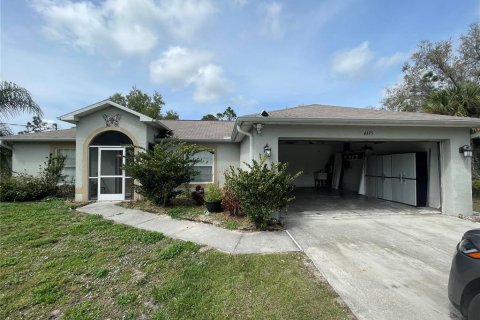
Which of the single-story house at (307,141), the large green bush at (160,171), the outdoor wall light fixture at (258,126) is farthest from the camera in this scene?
the large green bush at (160,171)

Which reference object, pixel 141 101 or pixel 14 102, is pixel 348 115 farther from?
pixel 141 101

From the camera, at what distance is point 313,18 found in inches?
355

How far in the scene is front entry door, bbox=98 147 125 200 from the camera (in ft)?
34.8

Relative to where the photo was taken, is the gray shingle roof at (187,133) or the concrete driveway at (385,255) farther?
the gray shingle roof at (187,133)

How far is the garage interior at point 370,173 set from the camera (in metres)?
9.01

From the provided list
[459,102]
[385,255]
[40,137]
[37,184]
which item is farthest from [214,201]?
[459,102]

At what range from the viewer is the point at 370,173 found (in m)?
12.5

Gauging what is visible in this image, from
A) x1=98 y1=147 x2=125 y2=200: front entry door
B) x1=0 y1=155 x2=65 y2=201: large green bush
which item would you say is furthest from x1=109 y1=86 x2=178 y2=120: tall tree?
x1=98 y1=147 x2=125 y2=200: front entry door

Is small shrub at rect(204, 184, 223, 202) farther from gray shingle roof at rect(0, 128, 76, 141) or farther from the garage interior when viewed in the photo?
gray shingle roof at rect(0, 128, 76, 141)

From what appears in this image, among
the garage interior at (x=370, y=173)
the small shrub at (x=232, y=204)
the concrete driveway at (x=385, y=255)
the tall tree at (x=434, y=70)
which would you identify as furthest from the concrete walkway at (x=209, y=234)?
the tall tree at (x=434, y=70)

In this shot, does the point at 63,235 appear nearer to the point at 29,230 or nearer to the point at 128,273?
the point at 29,230

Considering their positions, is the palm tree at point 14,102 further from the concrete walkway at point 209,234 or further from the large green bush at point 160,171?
the concrete walkway at point 209,234

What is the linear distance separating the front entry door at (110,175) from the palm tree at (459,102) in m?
15.0

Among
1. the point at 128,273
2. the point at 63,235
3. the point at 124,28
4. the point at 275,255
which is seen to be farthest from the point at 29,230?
the point at 124,28
